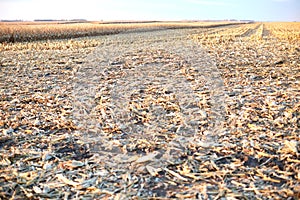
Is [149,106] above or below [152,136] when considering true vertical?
above

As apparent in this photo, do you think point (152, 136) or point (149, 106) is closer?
point (152, 136)

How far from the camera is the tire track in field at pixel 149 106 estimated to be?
3.44 meters

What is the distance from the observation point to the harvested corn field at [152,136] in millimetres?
2502

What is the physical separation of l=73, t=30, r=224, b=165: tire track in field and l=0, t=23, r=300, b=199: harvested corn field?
18 millimetres

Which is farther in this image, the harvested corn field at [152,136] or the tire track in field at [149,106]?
the tire track in field at [149,106]

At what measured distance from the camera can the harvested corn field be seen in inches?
98.5

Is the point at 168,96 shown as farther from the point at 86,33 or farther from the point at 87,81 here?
the point at 86,33

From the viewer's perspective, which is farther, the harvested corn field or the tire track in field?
the tire track in field

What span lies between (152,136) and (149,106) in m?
1.15

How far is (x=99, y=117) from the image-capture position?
164 inches

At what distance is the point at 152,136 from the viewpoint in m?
3.52

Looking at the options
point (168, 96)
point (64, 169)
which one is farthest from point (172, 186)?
point (168, 96)

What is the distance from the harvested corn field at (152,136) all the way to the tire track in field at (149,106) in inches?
0.7

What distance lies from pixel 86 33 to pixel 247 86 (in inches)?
916
